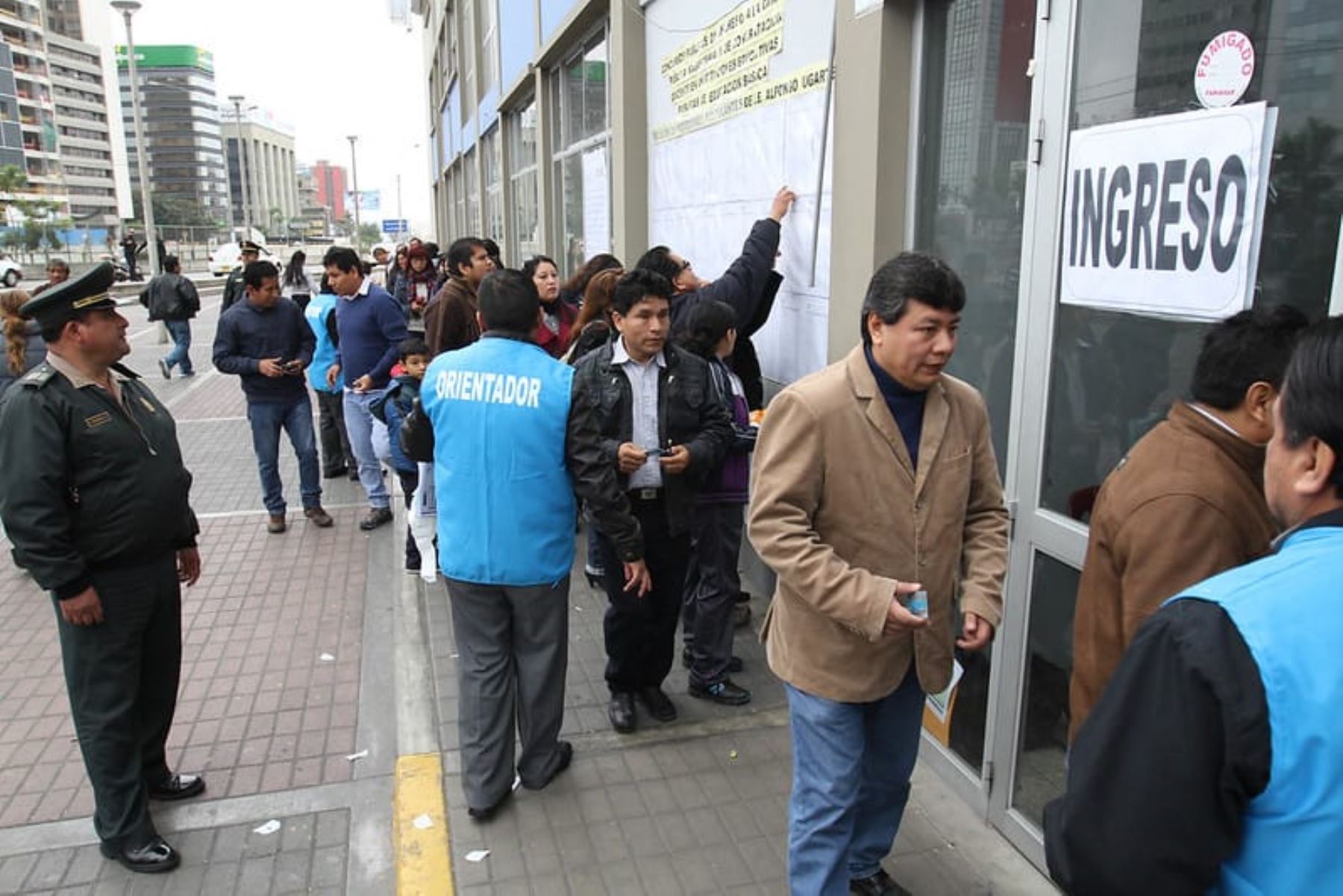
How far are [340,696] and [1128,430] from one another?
3.62 m

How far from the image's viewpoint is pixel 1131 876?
3.85 ft

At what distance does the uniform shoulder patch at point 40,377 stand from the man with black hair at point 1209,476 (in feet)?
10.4

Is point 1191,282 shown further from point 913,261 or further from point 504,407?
point 504,407

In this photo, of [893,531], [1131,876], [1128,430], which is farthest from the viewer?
[1128,430]

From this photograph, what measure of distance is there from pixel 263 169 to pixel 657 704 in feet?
465

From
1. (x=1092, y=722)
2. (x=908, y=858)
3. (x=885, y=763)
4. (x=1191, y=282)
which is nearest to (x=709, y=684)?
(x=908, y=858)

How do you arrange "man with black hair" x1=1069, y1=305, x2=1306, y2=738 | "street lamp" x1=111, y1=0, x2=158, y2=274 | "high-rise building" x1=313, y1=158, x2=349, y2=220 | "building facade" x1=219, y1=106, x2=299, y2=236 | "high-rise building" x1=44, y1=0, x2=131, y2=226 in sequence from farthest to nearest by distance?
1. "high-rise building" x1=313, y1=158, x2=349, y2=220
2. "building facade" x1=219, y1=106, x2=299, y2=236
3. "high-rise building" x1=44, y1=0, x2=131, y2=226
4. "street lamp" x1=111, y1=0, x2=158, y2=274
5. "man with black hair" x1=1069, y1=305, x2=1306, y2=738

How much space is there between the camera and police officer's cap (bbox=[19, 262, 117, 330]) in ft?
9.93

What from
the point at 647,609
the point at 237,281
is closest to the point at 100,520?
the point at 647,609

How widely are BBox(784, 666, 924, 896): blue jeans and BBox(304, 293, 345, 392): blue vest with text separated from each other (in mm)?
5534

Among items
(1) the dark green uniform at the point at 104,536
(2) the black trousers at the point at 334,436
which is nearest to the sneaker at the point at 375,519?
(2) the black trousers at the point at 334,436

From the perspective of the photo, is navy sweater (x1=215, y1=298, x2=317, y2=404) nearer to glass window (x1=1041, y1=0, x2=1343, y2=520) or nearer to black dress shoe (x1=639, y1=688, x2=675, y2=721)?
black dress shoe (x1=639, y1=688, x2=675, y2=721)

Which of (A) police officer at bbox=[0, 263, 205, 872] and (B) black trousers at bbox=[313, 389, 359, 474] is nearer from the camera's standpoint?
(A) police officer at bbox=[0, 263, 205, 872]

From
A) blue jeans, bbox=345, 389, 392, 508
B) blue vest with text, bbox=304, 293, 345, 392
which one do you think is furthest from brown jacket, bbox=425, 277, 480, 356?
blue vest with text, bbox=304, 293, 345, 392
